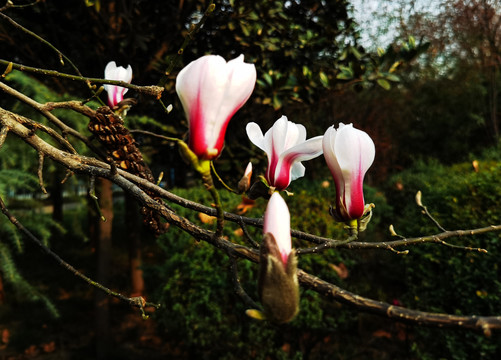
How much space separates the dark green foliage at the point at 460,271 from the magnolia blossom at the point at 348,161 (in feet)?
8.36

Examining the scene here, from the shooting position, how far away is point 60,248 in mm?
6754

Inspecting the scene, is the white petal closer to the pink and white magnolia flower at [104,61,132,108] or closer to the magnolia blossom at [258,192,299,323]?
the magnolia blossom at [258,192,299,323]

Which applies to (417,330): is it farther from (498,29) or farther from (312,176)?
(498,29)

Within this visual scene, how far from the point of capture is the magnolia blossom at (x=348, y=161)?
2.33 feet

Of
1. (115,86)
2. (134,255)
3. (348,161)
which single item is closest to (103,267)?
(134,255)

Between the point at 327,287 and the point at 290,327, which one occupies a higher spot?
the point at 327,287

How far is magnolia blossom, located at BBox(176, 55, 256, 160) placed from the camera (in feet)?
1.70

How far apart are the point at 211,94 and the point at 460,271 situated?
3.13 m

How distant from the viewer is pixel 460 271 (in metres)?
3.05

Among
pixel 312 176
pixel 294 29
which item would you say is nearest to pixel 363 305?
pixel 294 29

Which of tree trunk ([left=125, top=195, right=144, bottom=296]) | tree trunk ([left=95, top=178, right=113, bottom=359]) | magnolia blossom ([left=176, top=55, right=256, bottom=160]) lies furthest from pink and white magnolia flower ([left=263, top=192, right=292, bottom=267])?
tree trunk ([left=125, top=195, right=144, bottom=296])

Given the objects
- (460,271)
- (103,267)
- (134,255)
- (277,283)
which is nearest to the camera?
(277,283)

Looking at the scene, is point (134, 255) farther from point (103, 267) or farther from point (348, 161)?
point (348, 161)

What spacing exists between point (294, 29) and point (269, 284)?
354 centimetres
